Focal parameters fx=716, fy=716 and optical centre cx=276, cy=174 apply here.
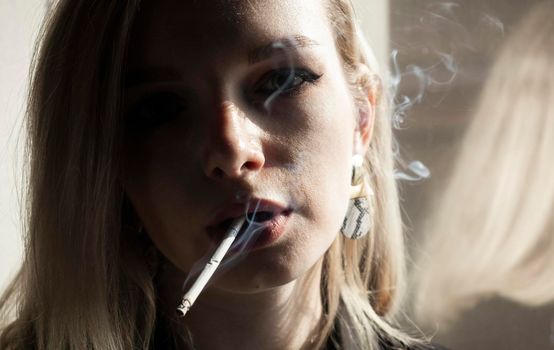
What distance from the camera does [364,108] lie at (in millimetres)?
966

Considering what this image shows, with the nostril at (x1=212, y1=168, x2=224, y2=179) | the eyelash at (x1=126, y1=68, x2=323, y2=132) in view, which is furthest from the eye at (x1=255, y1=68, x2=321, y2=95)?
the nostril at (x1=212, y1=168, x2=224, y2=179)

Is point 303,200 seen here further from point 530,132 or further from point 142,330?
point 530,132

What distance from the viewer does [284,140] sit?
816 millimetres

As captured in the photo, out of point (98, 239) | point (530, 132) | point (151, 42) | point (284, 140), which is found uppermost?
point (151, 42)

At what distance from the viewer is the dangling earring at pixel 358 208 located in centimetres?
94

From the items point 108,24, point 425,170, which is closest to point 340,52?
point 108,24

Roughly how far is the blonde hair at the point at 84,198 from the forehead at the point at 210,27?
0.9 inches

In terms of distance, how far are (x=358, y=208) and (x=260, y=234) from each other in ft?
0.64

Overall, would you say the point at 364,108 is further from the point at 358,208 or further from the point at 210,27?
the point at 210,27

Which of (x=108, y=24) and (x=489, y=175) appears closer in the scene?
(x=108, y=24)

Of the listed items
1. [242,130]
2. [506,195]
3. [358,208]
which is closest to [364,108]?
[358,208]

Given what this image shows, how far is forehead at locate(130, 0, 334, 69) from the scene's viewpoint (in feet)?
2.62

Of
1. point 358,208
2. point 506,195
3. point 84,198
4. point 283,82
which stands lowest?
point 506,195

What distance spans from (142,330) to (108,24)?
0.40 meters
